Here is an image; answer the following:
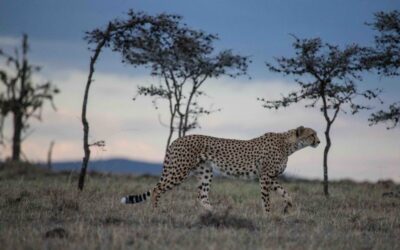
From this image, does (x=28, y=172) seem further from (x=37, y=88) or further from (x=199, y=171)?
(x=199, y=171)

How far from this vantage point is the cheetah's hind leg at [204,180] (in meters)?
13.0

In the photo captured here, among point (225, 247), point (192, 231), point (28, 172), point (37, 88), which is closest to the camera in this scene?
point (225, 247)

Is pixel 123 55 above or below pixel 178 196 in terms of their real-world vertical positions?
above

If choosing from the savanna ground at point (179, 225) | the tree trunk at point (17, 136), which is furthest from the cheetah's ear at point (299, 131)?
the tree trunk at point (17, 136)

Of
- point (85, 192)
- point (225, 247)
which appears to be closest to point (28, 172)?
point (85, 192)

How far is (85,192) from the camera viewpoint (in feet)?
50.7

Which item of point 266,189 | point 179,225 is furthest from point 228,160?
point 179,225

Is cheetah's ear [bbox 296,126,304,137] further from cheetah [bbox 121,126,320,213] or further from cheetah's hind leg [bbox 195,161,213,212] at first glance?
cheetah's hind leg [bbox 195,161,213,212]

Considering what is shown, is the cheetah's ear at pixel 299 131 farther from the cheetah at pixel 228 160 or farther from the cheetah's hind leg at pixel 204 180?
the cheetah's hind leg at pixel 204 180

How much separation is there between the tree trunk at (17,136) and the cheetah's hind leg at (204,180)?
68.8 ft

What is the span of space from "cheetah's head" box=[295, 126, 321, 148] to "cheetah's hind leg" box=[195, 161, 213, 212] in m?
1.69

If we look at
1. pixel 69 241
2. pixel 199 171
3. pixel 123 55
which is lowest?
pixel 69 241

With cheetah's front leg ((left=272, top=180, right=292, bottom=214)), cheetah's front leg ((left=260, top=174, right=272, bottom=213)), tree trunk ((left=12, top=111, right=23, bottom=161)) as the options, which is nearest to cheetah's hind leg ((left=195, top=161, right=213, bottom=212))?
cheetah's front leg ((left=260, top=174, right=272, bottom=213))

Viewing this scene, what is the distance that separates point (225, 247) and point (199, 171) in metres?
5.66
